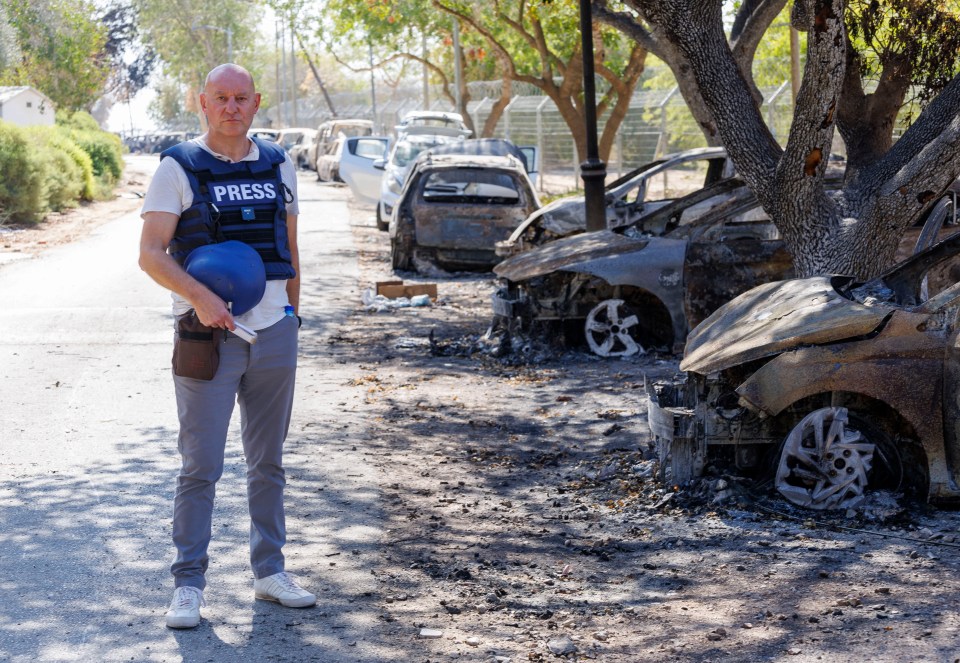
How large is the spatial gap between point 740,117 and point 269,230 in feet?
16.5

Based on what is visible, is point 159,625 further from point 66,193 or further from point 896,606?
point 66,193

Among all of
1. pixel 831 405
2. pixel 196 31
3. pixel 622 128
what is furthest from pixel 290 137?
pixel 831 405

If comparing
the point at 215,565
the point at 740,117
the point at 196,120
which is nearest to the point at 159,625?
the point at 215,565

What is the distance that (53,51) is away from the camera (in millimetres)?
44031

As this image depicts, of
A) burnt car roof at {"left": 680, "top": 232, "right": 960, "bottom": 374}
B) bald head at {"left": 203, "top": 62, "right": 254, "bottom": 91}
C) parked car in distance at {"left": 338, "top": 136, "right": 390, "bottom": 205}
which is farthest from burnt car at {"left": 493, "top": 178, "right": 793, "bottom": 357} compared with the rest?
parked car in distance at {"left": 338, "top": 136, "right": 390, "bottom": 205}

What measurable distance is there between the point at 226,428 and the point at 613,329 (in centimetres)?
643

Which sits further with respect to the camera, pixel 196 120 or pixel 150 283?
pixel 196 120

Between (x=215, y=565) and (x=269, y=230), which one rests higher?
(x=269, y=230)

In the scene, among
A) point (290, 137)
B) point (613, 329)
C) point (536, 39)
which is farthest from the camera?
point (290, 137)

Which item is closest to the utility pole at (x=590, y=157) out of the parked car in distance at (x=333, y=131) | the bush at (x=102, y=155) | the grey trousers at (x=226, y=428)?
the grey trousers at (x=226, y=428)

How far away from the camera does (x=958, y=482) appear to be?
580cm

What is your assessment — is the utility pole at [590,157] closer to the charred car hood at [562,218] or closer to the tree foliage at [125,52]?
the charred car hood at [562,218]

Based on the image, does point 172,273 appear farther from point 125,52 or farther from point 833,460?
point 125,52

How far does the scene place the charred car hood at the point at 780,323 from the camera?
19.1 ft
